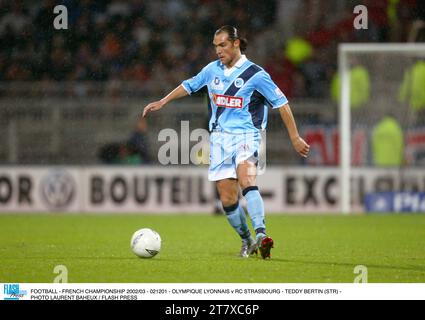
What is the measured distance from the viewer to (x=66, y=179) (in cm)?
1573

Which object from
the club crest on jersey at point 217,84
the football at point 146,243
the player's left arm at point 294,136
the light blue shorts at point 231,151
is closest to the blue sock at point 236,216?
the light blue shorts at point 231,151

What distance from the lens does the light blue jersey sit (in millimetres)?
8227

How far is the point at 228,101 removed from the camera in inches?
326

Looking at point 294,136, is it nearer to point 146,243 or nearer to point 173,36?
point 146,243

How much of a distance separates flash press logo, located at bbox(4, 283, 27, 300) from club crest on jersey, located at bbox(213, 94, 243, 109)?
8.69 ft

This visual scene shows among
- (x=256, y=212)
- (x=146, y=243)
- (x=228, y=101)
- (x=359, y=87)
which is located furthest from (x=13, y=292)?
→ (x=359, y=87)

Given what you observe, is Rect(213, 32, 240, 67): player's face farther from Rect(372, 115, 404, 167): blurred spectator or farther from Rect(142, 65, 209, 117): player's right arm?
Rect(372, 115, 404, 167): blurred spectator

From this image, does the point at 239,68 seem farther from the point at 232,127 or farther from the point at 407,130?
the point at 407,130

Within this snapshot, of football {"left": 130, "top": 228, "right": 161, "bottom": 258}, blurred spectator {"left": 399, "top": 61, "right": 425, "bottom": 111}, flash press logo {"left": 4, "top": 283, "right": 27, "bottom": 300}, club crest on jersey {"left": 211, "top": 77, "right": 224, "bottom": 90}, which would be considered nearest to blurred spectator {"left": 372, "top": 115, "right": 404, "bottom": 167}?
blurred spectator {"left": 399, "top": 61, "right": 425, "bottom": 111}

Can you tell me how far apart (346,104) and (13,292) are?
31.6 feet

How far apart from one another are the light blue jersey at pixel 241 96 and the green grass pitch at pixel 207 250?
45.7 inches

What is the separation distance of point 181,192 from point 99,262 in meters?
7.52
